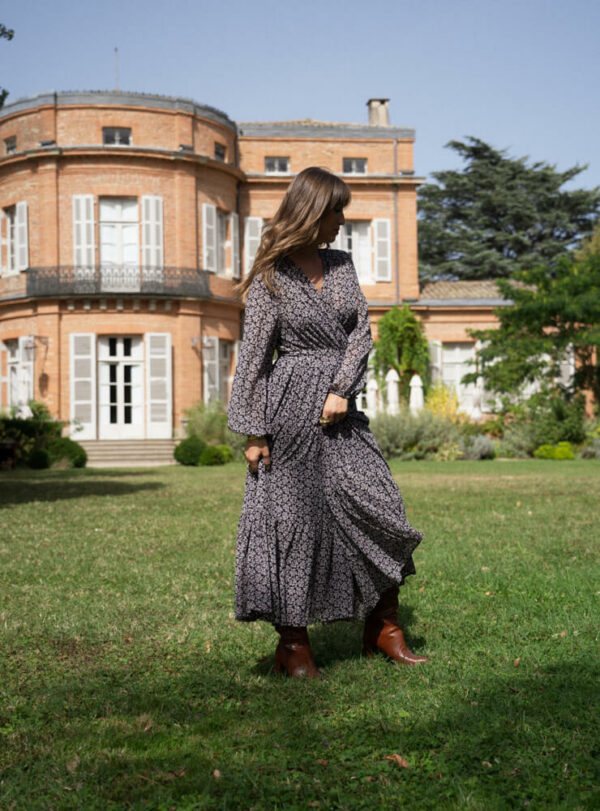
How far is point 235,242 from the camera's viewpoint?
25406mm

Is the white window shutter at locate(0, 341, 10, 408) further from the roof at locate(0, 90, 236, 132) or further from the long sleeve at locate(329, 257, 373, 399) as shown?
the long sleeve at locate(329, 257, 373, 399)

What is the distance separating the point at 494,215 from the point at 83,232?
66.1ft

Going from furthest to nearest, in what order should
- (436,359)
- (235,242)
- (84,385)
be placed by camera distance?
(436,359) → (235,242) → (84,385)

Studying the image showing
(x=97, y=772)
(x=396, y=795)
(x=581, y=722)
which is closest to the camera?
(x=396, y=795)

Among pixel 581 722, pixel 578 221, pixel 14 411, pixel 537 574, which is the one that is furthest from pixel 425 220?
pixel 581 722

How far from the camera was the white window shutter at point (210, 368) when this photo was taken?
23.7 metres

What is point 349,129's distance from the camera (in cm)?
2664

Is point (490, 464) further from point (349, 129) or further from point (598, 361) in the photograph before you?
point (349, 129)

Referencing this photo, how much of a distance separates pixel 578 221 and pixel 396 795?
3794 cm

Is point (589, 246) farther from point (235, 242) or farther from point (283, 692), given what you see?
point (283, 692)

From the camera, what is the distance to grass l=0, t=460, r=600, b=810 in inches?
96.7

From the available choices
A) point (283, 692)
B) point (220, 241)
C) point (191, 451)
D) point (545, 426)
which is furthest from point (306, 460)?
point (220, 241)

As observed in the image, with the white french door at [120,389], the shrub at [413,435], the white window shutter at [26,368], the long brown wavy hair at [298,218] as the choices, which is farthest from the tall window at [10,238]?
the long brown wavy hair at [298,218]

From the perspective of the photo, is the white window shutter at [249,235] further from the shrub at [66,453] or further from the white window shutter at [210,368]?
the shrub at [66,453]
